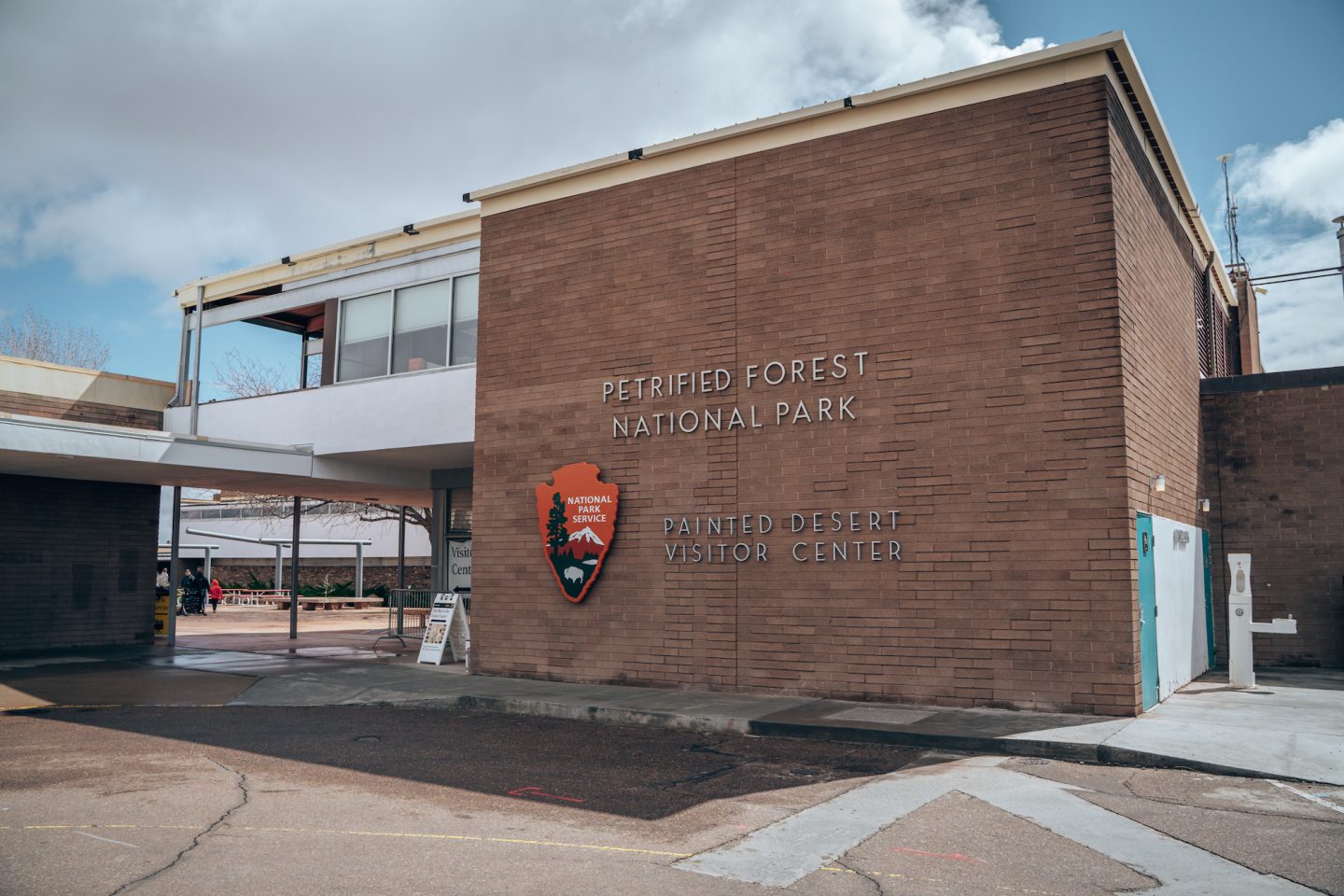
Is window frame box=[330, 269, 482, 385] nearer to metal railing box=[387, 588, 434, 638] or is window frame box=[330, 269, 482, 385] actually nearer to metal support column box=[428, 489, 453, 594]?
metal support column box=[428, 489, 453, 594]

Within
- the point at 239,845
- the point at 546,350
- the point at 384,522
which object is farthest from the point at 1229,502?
the point at 384,522

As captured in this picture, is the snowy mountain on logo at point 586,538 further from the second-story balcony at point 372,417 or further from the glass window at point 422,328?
the glass window at point 422,328

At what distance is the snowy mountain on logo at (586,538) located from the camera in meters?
14.0

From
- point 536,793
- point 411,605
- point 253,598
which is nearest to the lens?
point 536,793

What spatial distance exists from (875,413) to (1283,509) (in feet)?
25.4

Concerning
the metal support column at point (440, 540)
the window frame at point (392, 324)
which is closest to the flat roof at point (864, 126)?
the window frame at point (392, 324)

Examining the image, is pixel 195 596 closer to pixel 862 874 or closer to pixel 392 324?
pixel 392 324

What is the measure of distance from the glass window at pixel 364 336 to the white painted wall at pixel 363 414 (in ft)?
1.19

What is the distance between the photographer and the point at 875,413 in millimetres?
12203

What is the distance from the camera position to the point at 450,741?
10.3 meters

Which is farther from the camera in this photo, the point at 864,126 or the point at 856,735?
the point at 864,126

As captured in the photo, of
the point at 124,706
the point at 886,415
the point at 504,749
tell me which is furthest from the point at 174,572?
the point at 886,415

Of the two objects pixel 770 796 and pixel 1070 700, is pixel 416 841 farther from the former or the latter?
pixel 1070 700

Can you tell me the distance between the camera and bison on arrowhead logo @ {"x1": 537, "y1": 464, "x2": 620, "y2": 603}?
45.9 ft
